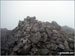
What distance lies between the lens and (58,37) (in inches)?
137

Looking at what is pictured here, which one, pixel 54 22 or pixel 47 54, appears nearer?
pixel 47 54

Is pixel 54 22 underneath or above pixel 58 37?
above

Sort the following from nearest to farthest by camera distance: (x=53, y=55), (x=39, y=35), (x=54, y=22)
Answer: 1. (x=53, y=55)
2. (x=39, y=35)
3. (x=54, y=22)

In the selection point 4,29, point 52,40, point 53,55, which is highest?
point 4,29

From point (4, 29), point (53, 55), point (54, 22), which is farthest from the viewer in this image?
point (54, 22)

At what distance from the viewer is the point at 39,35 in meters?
3.37

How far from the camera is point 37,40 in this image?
10.9 ft

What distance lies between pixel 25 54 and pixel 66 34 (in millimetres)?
1262

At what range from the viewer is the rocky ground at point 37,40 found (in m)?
3.23

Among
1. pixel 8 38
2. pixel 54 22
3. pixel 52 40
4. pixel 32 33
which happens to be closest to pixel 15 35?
pixel 8 38

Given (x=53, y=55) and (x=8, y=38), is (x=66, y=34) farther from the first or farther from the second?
(x=8, y=38)

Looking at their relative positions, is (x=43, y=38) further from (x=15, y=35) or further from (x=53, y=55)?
(x=15, y=35)

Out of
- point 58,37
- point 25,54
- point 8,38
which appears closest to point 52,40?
point 58,37

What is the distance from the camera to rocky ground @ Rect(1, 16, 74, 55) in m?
3.23
